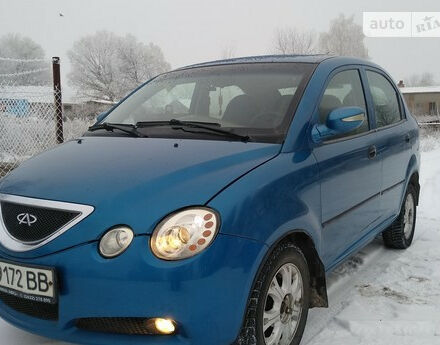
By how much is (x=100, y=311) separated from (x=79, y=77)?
56.9 metres

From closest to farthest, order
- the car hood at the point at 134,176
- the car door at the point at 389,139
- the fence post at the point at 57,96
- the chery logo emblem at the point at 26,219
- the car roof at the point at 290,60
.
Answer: the car hood at the point at 134,176 < the chery logo emblem at the point at 26,219 < the car roof at the point at 290,60 < the car door at the point at 389,139 < the fence post at the point at 57,96

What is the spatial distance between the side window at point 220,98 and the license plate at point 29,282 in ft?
4.70

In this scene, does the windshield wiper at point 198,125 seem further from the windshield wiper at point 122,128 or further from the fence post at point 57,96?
the fence post at point 57,96

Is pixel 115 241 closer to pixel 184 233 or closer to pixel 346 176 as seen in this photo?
pixel 184 233

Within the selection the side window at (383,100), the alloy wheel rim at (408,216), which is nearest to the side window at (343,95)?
the side window at (383,100)

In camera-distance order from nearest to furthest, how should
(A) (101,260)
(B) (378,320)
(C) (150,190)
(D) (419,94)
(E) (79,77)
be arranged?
(A) (101,260)
(C) (150,190)
(B) (378,320)
(D) (419,94)
(E) (79,77)

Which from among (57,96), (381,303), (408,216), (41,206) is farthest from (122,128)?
(57,96)

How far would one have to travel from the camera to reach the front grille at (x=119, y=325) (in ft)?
6.24

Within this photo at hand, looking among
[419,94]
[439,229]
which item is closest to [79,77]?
[419,94]

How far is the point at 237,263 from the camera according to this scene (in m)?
1.93

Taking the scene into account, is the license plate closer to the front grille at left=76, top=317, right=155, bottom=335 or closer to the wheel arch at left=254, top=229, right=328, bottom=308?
the front grille at left=76, top=317, right=155, bottom=335

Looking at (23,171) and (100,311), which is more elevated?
Answer: (23,171)

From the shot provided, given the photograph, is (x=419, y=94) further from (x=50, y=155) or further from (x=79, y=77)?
(x=50, y=155)

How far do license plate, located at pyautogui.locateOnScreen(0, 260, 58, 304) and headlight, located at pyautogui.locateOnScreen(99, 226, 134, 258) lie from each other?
236mm
